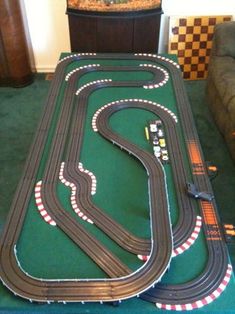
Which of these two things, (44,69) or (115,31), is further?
(44,69)

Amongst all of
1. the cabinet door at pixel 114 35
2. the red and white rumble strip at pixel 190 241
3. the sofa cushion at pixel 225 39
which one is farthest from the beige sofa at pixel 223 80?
the red and white rumble strip at pixel 190 241

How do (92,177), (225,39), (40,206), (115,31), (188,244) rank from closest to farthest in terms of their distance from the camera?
(188,244) → (40,206) → (92,177) → (225,39) → (115,31)

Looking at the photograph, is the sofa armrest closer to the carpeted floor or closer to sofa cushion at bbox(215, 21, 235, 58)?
sofa cushion at bbox(215, 21, 235, 58)

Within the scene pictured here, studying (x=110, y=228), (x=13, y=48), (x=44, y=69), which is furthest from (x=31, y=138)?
(x=110, y=228)

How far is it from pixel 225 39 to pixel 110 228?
248cm

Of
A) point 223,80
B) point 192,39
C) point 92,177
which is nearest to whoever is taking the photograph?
point 92,177

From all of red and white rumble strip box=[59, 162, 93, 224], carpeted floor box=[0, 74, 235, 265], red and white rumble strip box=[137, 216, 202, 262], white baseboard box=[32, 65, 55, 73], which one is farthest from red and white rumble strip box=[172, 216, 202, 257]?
white baseboard box=[32, 65, 55, 73]

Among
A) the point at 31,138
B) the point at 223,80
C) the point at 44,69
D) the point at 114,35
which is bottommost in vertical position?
the point at 31,138

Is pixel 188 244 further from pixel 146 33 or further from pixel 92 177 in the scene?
pixel 146 33

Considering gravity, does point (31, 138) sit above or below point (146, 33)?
below

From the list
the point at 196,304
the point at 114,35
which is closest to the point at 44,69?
the point at 114,35

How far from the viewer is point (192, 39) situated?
4.07 metres

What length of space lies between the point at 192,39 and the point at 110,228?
2.92 meters

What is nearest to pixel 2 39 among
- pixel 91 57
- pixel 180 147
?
pixel 91 57
